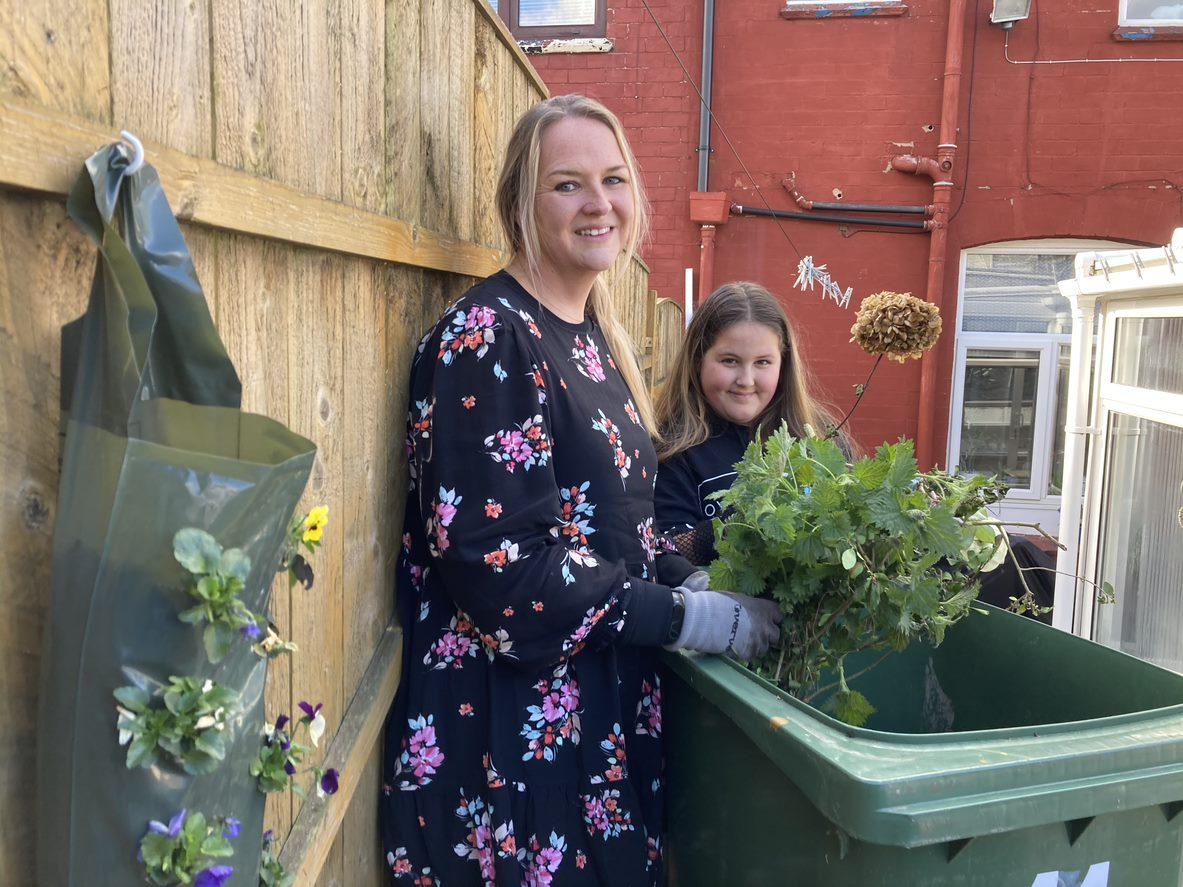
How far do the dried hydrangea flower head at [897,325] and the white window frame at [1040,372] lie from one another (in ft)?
13.3

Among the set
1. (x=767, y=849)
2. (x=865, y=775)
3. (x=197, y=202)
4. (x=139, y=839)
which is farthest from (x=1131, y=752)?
(x=197, y=202)

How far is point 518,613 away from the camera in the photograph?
5.12 ft

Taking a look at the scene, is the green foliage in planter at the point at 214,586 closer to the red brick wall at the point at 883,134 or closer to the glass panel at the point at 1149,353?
the glass panel at the point at 1149,353

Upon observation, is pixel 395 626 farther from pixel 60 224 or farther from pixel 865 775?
pixel 60 224

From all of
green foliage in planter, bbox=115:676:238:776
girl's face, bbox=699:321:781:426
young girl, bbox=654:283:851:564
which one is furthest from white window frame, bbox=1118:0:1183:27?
green foliage in planter, bbox=115:676:238:776

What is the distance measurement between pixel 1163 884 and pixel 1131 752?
305 mm

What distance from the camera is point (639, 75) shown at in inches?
295

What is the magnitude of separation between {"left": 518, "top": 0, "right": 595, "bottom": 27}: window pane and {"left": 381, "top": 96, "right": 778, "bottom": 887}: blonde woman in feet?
20.3

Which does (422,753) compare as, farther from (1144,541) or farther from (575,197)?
(1144,541)

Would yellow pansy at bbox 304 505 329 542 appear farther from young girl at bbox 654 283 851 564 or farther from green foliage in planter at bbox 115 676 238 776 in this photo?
young girl at bbox 654 283 851 564

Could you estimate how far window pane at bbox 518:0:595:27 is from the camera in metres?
7.49

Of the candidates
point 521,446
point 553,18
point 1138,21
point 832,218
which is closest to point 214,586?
point 521,446

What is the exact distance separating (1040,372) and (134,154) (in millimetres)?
7976

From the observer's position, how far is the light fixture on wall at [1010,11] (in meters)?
6.93
